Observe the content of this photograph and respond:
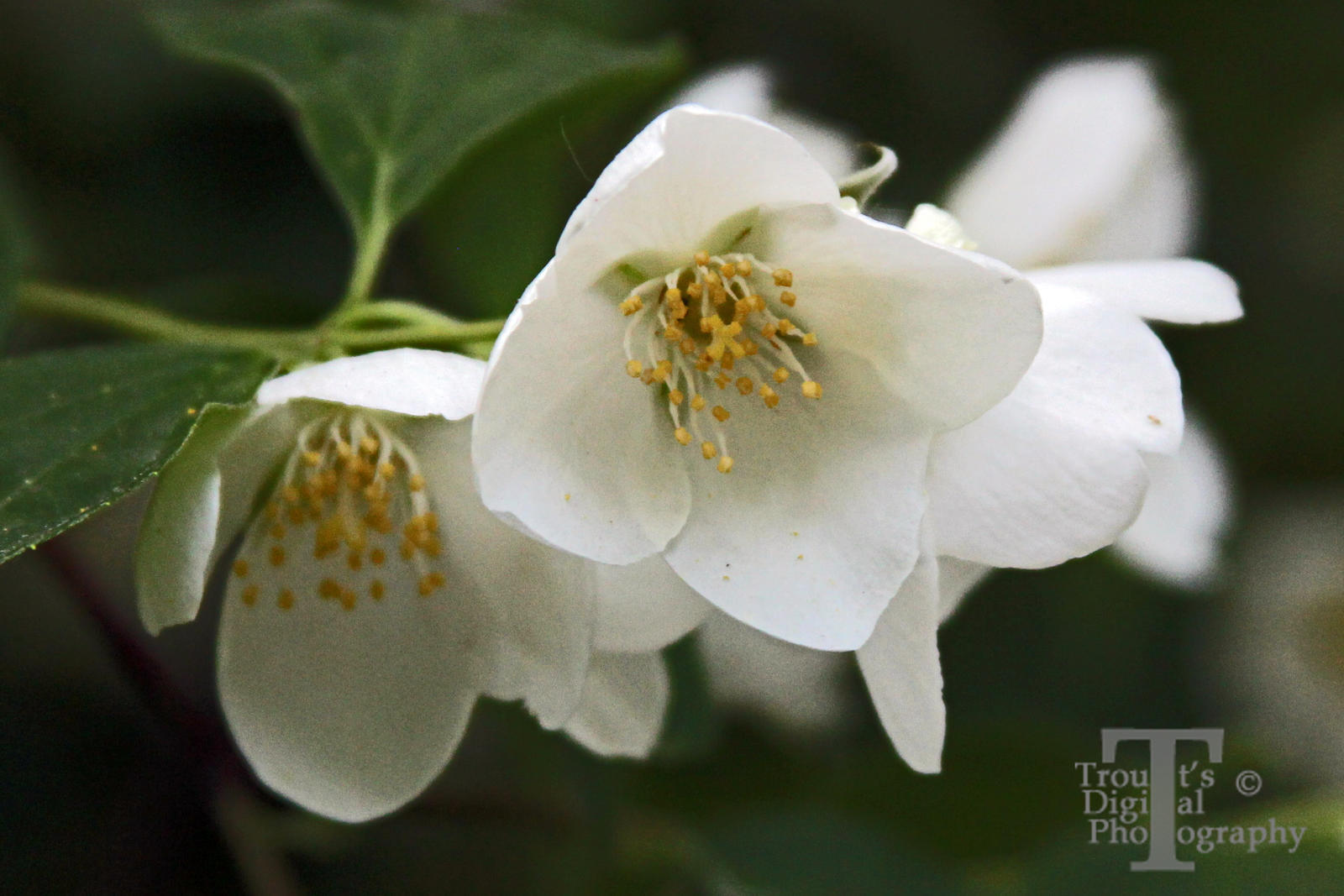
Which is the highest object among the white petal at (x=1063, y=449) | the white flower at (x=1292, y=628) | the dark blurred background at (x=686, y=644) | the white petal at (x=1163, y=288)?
the white petal at (x=1163, y=288)

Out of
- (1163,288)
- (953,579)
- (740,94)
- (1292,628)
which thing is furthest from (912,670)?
(1292,628)

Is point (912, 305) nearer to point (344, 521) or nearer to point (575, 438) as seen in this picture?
point (575, 438)

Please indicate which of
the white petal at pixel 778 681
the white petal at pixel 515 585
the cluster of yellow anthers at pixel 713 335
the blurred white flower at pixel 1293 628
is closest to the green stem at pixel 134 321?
the white petal at pixel 515 585

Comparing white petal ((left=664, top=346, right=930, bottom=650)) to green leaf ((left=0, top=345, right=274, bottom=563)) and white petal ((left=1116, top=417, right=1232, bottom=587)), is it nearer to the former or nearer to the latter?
green leaf ((left=0, top=345, right=274, bottom=563))

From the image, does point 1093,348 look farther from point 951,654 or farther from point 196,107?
point 196,107

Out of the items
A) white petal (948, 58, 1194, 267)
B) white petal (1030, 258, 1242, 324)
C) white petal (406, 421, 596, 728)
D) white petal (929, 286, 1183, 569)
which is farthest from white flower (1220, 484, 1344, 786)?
white petal (406, 421, 596, 728)

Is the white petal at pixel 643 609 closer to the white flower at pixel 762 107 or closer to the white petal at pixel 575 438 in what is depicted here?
the white petal at pixel 575 438
